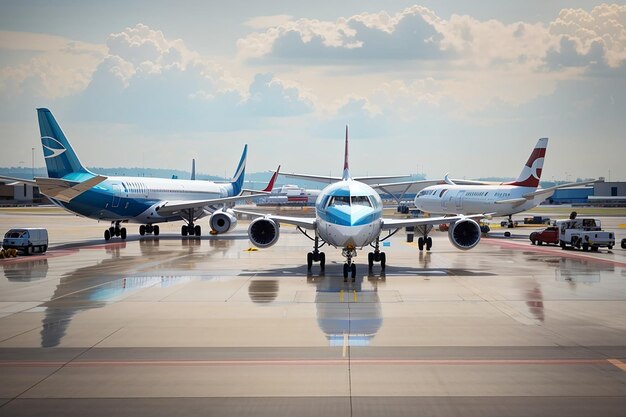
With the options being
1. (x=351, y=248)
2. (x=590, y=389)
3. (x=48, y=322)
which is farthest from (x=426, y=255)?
(x=590, y=389)

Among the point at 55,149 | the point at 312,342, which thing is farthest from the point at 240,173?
the point at 312,342

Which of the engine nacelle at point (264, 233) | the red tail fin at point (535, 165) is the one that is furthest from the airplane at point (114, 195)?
the red tail fin at point (535, 165)

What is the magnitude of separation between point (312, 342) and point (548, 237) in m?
35.3

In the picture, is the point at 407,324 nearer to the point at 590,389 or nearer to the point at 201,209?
the point at 590,389

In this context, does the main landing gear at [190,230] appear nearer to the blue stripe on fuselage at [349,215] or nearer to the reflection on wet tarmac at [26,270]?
the reflection on wet tarmac at [26,270]

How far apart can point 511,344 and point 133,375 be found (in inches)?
317

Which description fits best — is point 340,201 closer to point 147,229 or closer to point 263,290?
point 263,290

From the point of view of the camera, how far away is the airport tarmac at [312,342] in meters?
11.1

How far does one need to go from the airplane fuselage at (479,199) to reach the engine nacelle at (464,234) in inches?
1129

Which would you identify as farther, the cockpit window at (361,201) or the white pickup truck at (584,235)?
the white pickup truck at (584,235)

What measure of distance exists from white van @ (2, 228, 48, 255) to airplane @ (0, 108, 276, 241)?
3.93 meters

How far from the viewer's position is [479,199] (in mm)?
65188

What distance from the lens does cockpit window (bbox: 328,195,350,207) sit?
28.5 meters

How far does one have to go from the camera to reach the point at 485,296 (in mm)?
22938
